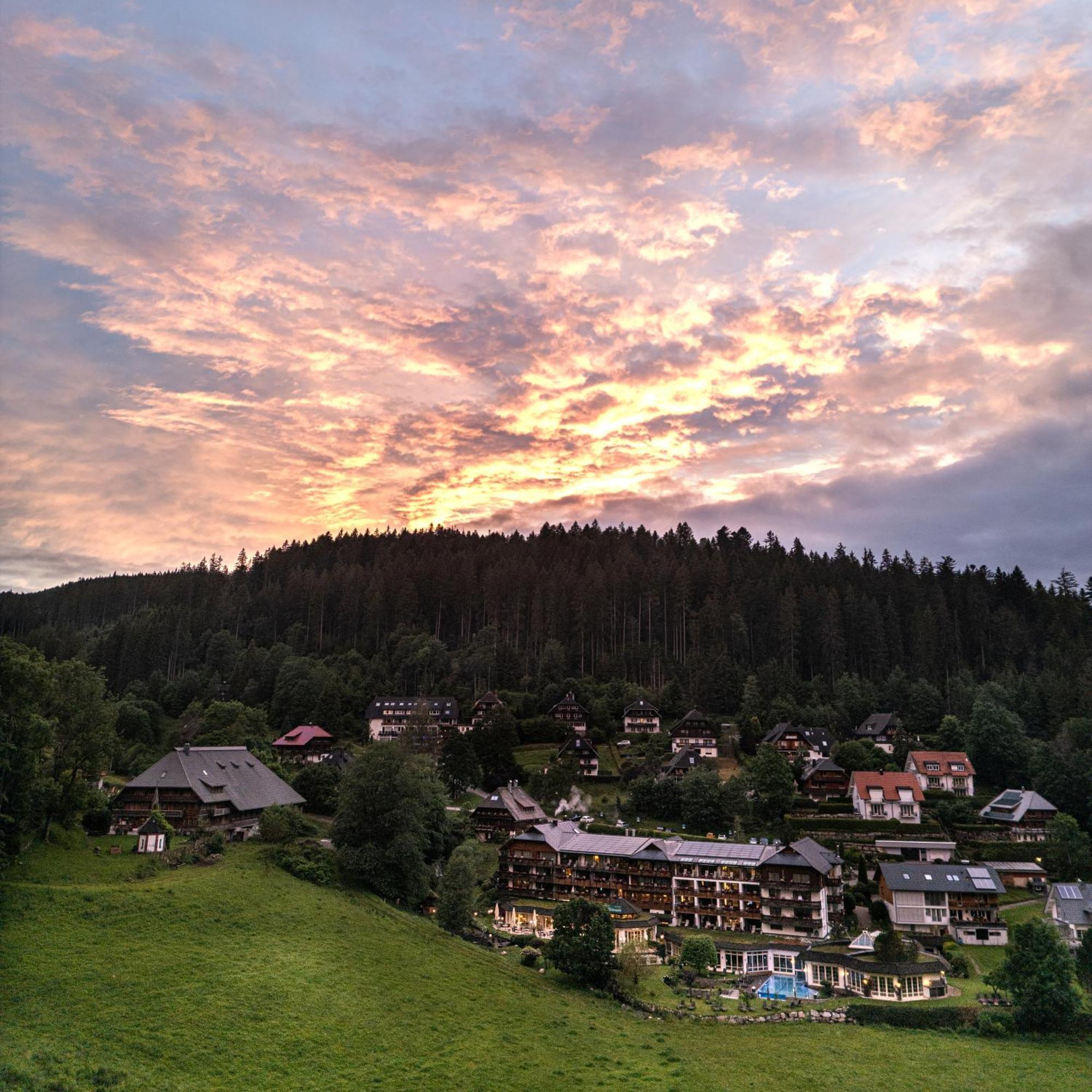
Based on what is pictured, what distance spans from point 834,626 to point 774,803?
52.3 meters

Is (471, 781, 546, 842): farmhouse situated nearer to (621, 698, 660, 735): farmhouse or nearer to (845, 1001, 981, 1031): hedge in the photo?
(621, 698, 660, 735): farmhouse

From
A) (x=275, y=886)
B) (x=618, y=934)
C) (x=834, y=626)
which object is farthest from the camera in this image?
(x=834, y=626)

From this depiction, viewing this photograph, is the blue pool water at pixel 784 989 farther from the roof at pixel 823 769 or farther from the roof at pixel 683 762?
the roof at pixel 823 769

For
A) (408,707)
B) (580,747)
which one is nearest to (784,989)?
(580,747)

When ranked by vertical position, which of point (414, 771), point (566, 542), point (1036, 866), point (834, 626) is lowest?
point (1036, 866)

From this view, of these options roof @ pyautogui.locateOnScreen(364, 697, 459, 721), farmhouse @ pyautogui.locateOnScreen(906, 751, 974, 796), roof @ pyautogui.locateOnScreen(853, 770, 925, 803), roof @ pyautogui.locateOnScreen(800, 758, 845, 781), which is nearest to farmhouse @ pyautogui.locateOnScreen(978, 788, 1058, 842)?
roof @ pyautogui.locateOnScreen(853, 770, 925, 803)

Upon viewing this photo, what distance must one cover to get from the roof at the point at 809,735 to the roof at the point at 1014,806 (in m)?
19.8

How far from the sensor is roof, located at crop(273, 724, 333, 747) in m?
108

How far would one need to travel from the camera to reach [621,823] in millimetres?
85125

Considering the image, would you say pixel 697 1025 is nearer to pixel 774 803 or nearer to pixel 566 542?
pixel 774 803

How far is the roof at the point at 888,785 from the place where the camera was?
3258 inches

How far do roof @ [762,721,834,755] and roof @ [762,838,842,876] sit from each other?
29.9 meters

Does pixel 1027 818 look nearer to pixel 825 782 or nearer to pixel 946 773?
pixel 946 773

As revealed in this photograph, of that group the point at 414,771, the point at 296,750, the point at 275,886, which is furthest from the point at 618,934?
the point at 296,750
